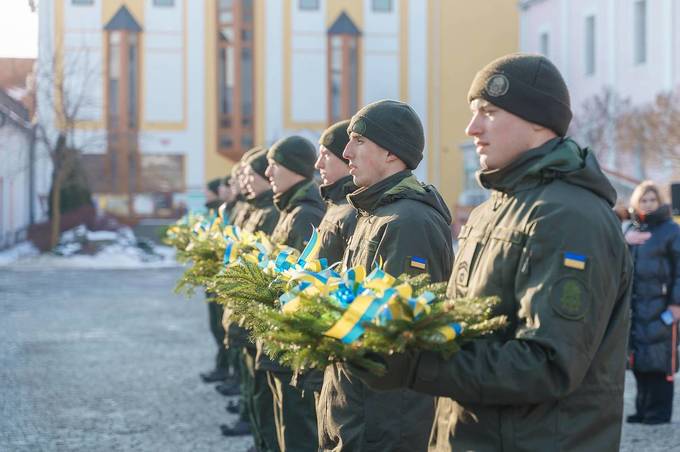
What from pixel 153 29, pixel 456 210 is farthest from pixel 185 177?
pixel 456 210

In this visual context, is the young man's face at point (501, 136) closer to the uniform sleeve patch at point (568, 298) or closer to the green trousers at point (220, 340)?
the uniform sleeve patch at point (568, 298)

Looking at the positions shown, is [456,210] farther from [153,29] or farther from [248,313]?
[248,313]

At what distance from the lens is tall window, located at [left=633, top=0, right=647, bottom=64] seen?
116 feet

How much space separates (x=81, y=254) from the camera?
30188 millimetres

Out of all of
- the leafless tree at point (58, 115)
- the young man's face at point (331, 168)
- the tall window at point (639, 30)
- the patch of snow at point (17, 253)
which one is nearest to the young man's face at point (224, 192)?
the young man's face at point (331, 168)

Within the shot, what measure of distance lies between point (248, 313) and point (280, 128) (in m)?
40.4

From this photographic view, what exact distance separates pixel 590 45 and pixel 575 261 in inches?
1527

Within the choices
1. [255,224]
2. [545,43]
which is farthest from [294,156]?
[545,43]

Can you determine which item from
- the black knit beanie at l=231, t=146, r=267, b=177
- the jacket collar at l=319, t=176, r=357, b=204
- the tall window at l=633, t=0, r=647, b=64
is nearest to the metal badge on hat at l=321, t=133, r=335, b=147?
the jacket collar at l=319, t=176, r=357, b=204

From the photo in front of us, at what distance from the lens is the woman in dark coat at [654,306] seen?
325 inches

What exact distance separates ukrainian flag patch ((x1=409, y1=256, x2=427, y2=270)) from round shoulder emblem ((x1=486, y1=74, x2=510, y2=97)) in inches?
49.5

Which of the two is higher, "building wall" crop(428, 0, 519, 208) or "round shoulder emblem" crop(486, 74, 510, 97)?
"building wall" crop(428, 0, 519, 208)

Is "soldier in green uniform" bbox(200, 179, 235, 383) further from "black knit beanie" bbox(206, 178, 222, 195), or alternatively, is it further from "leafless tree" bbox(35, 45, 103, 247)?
"leafless tree" bbox(35, 45, 103, 247)

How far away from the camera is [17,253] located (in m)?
31.0
